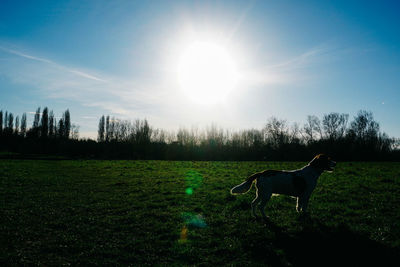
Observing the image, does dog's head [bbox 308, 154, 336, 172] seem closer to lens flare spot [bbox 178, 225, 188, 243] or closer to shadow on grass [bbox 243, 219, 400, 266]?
shadow on grass [bbox 243, 219, 400, 266]

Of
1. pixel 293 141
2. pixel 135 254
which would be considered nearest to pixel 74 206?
pixel 135 254

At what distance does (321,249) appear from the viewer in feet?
18.1

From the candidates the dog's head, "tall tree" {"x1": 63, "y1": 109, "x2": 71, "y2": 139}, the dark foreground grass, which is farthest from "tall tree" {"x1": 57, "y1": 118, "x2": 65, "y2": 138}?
the dog's head

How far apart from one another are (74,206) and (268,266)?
28.8 ft

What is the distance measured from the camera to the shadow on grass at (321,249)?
498 cm

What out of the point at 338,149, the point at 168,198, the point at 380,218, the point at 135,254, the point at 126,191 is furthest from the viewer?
the point at 338,149

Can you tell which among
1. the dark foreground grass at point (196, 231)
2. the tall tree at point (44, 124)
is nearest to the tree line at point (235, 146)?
the tall tree at point (44, 124)

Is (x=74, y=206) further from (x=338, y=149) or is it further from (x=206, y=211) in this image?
(x=338, y=149)

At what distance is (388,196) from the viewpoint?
10938 millimetres

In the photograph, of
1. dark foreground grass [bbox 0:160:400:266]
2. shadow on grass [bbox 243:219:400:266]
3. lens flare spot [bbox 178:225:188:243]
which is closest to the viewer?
shadow on grass [bbox 243:219:400:266]

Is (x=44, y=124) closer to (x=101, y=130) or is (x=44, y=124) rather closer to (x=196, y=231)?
(x=101, y=130)

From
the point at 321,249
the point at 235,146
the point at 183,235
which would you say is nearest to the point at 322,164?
the point at 321,249

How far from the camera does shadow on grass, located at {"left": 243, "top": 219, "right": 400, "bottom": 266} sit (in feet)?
16.3

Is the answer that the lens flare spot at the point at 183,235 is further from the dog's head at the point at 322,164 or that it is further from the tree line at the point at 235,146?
the tree line at the point at 235,146
